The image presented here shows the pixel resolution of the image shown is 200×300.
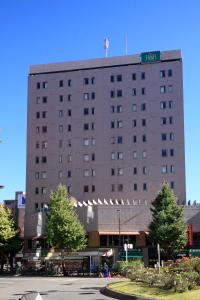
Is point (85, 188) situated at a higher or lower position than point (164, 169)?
lower

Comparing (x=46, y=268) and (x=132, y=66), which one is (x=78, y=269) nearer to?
(x=46, y=268)

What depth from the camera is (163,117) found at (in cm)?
9206

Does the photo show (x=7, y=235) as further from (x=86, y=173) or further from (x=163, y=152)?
(x=163, y=152)

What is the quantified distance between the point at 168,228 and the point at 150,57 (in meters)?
39.8

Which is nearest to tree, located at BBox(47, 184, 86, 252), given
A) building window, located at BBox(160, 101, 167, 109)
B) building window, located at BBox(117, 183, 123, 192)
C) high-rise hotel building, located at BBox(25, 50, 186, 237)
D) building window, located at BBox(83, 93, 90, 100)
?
high-rise hotel building, located at BBox(25, 50, 186, 237)

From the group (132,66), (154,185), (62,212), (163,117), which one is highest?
(132,66)

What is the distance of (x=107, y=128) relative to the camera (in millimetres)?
94062

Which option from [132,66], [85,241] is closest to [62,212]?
[85,241]

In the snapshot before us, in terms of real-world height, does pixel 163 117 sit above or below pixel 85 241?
above

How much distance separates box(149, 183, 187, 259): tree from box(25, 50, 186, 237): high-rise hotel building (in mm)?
20730

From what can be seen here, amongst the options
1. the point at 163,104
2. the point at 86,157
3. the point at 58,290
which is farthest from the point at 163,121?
the point at 58,290

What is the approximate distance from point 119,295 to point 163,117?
2640 inches

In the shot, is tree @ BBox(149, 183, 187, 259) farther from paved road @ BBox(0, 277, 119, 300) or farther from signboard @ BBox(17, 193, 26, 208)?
signboard @ BBox(17, 193, 26, 208)

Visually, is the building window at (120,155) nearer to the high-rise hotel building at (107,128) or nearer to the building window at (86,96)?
the high-rise hotel building at (107,128)
